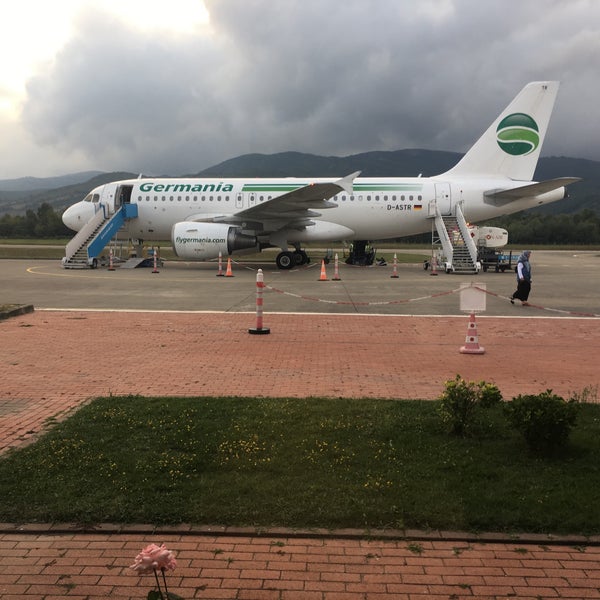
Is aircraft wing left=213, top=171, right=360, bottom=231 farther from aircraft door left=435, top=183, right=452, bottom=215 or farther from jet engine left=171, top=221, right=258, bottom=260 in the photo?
aircraft door left=435, top=183, right=452, bottom=215

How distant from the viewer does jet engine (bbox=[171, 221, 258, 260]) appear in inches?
917

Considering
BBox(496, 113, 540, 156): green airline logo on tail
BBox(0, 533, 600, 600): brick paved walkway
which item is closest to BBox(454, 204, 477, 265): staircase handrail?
BBox(496, 113, 540, 156): green airline logo on tail

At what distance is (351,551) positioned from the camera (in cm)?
340

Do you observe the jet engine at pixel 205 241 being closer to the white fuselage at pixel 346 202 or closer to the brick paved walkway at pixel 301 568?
the white fuselage at pixel 346 202

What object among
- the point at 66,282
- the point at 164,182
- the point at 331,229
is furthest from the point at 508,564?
the point at 164,182

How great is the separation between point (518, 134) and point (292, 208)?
11.1 metres

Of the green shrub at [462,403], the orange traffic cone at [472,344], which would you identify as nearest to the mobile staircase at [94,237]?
the orange traffic cone at [472,344]

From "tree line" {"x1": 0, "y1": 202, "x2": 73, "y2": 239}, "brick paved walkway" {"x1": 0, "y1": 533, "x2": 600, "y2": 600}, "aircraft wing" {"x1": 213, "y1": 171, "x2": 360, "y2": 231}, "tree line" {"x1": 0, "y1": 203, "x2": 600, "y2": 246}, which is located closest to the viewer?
"brick paved walkway" {"x1": 0, "y1": 533, "x2": 600, "y2": 600}

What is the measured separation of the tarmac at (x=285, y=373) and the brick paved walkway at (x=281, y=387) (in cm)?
1

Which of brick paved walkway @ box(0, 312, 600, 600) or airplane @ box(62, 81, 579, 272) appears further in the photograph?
airplane @ box(62, 81, 579, 272)

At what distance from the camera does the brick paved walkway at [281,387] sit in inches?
122

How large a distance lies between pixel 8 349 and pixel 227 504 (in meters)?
6.58

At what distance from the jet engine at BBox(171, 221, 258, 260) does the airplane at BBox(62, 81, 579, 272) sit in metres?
0.11

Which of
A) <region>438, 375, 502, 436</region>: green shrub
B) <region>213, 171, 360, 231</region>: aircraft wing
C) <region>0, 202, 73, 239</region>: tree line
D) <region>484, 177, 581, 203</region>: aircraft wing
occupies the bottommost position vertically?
<region>0, 202, 73, 239</region>: tree line
